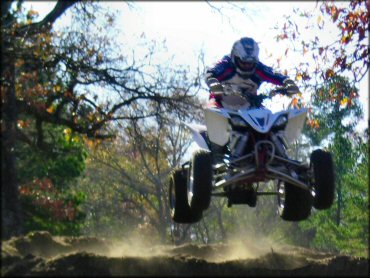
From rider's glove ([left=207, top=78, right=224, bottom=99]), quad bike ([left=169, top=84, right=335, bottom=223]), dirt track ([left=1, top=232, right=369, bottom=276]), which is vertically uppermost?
rider's glove ([left=207, top=78, right=224, bottom=99])

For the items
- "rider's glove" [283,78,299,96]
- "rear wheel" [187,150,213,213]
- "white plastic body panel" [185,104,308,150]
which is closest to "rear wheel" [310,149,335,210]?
"white plastic body panel" [185,104,308,150]

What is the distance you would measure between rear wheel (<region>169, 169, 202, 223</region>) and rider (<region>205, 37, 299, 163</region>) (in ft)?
3.41

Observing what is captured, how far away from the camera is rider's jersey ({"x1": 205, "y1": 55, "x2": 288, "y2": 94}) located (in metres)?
8.52

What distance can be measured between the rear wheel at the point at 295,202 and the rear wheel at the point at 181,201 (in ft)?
4.01

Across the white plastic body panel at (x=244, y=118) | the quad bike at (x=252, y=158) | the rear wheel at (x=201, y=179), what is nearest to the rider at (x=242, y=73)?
the quad bike at (x=252, y=158)

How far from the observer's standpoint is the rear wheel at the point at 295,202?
27.5ft

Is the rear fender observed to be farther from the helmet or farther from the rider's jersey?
the helmet

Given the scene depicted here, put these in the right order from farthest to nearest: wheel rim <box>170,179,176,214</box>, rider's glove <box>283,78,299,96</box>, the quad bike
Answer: wheel rim <box>170,179,176,214</box>
rider's glove <box>283,78,299,96</box>
the quad bike

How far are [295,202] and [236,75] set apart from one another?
5.73 ft

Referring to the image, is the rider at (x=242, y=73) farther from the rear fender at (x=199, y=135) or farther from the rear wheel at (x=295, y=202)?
the rear wheel at (x=295, y=202)

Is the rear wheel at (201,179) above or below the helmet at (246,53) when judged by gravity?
below

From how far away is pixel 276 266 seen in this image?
24.8 ft

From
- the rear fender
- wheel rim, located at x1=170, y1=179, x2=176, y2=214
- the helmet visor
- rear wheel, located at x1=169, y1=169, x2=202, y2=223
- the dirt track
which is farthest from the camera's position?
wheel rim, located at x1=170, y1=179, x2=176, y2=214

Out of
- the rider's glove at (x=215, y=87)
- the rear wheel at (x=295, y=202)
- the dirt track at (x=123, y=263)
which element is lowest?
the dirt track at (x=123, y=263)
